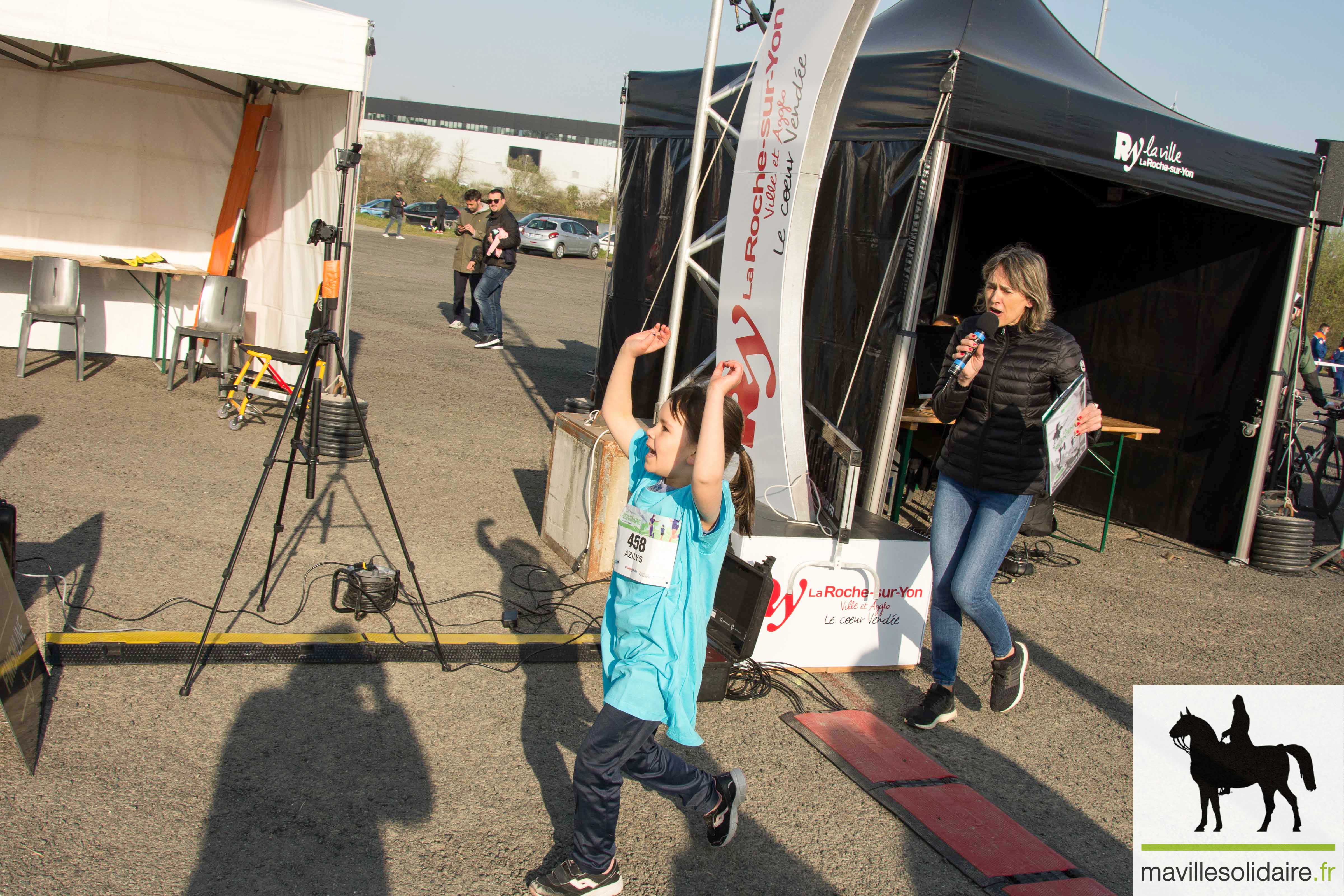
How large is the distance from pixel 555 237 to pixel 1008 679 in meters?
29.8

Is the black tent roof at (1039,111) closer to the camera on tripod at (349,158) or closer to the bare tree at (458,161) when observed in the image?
the camera on tripod at (349,158)

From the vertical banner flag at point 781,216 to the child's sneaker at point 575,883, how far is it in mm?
2279

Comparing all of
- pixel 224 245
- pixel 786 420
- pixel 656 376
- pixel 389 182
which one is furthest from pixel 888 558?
pixel 389 182

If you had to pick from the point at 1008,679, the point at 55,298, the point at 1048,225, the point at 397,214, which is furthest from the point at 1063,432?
the point at 397,214

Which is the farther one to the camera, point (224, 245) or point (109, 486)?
point (224, 245)

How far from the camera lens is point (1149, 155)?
611 centimetres

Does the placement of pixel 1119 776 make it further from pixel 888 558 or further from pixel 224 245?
pixel 224 245

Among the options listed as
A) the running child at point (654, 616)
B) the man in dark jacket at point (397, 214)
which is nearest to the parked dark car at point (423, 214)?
the man in dark jacket at point (397, 214)

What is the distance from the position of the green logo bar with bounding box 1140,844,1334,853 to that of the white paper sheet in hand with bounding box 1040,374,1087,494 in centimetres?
150

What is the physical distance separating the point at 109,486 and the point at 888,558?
15.3 ft

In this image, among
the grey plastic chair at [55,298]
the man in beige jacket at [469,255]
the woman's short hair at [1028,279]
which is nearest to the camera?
the woman's short hair at [1028,279]

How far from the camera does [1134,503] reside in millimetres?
8328

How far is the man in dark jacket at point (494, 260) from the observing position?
13062 mm

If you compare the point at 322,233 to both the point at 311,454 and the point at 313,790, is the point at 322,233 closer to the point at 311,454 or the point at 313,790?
the point at 311,454
